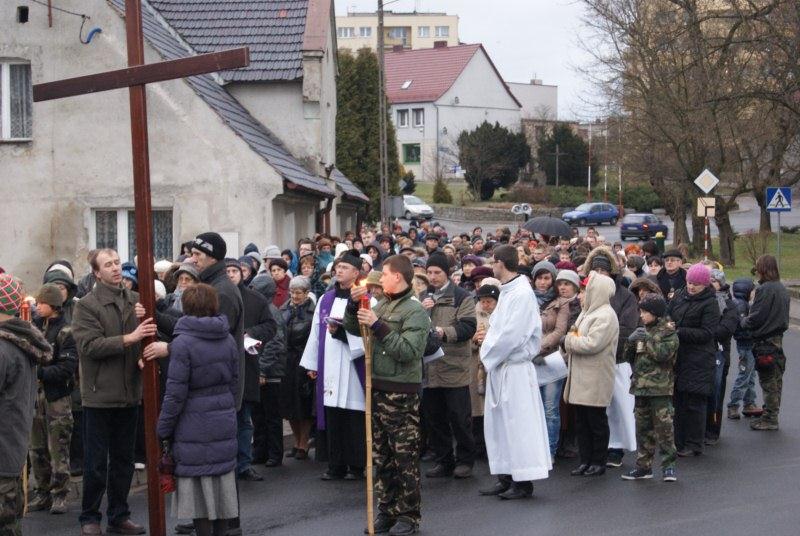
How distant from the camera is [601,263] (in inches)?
439

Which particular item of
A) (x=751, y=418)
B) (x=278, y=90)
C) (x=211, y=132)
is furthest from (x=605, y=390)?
(x=278, y=90)

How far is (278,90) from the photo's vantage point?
78.8 feet

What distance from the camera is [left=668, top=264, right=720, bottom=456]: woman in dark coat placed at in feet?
36.5

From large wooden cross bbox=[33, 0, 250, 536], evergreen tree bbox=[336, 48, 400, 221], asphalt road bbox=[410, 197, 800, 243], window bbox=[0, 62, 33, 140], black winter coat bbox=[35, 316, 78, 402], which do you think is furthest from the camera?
asphalt road bbox=[410, 197, 800, 243]

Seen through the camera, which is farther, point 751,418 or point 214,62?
point 751,418

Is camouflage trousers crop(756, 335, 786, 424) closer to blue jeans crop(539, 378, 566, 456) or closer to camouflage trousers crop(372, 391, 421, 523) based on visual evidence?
blue jeans crop(539, 378, 566, 456)

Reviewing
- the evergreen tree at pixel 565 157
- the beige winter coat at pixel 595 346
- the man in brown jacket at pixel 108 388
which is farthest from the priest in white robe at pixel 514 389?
the evergreen tree at pixel 565 157

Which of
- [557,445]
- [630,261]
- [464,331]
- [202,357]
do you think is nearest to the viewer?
[202,357]

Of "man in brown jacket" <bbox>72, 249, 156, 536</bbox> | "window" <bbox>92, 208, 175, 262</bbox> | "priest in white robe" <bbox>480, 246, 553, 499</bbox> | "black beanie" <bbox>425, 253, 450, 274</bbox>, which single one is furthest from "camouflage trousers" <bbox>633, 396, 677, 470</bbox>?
"window" <bbox>92, 208, 175, 262</bbox>

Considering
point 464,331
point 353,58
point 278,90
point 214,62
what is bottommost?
point 464,331

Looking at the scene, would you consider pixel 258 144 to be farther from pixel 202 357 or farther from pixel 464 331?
pixel 202 357

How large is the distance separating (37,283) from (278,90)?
6449 mm

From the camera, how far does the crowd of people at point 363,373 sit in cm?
759

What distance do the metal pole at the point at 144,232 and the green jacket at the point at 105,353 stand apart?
43cm
